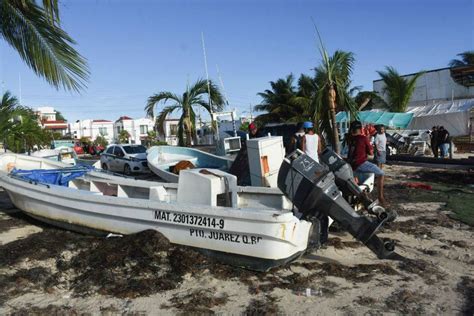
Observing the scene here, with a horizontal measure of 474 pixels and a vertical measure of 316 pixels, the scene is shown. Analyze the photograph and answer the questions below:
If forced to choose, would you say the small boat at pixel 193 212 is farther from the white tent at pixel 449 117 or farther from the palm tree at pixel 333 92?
the white tent at pixel 449 117

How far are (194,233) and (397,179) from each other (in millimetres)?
9485

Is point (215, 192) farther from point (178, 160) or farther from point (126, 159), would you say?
point (126, 159)

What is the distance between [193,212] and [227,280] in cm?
94

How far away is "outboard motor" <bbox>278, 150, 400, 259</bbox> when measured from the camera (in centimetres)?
487

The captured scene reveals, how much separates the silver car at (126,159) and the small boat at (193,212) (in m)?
9.65

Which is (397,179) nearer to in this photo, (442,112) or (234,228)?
(234,228)

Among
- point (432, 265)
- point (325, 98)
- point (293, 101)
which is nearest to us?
point (432, 265)

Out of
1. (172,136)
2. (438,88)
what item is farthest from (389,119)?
(172,136)

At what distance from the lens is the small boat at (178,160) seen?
12.0 m

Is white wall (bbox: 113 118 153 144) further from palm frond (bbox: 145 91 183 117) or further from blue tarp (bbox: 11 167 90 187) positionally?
blue tarp (bbox: 11 167 90 187)

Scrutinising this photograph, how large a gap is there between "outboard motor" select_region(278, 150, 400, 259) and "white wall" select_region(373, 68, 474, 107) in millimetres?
32731

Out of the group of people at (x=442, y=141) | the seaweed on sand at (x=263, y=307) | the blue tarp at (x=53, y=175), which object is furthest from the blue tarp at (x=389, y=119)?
the seaweed on sand at (x=263, y=307)

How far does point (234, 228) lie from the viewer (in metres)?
5.14

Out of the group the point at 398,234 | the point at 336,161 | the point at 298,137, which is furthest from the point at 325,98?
the point at 336,161
